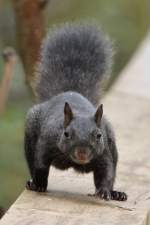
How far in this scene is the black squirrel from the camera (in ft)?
16.3

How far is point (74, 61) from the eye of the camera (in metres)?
5.88

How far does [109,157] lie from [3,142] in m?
3.64

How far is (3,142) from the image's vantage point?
8.78 metres

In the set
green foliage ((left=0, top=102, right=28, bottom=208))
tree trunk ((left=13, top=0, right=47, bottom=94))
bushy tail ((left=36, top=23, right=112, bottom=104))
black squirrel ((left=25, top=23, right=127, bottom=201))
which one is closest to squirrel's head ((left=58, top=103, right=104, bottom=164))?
black squirrel ((left=25, top=23, right=127, bottom=201))

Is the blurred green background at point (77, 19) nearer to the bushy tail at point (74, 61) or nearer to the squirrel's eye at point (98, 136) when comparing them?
the bushy tail at point (74, 61)

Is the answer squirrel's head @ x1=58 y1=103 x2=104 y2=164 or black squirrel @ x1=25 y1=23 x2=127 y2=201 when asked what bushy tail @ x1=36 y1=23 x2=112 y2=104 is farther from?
squirrel's head @ x1=58 y1=103 x2=104 y2=164

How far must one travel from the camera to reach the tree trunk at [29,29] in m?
6.74

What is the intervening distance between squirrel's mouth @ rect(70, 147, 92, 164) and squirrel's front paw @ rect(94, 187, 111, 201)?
32 cm

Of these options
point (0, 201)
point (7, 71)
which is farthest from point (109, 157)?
point (0, 201)

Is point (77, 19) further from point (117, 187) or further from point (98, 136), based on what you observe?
point (98, 136)

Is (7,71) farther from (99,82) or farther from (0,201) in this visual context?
(0,201)

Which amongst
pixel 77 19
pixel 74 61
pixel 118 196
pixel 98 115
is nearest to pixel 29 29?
pixel 74 61

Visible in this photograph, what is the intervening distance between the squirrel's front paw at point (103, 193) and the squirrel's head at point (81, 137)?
212 mm

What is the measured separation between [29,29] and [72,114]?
1900mm
